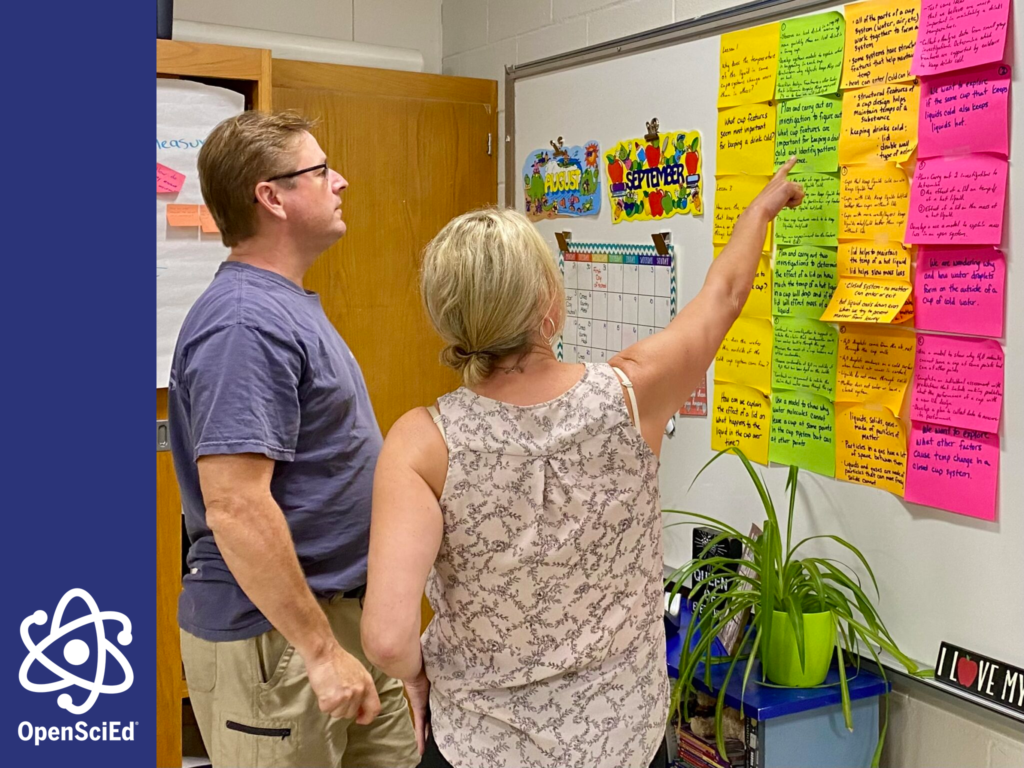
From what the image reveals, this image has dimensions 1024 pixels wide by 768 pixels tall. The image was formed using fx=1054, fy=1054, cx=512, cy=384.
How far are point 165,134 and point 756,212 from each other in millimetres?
1453

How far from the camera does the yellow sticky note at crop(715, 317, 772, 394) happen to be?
6.80ft

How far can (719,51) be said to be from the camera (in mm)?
2188

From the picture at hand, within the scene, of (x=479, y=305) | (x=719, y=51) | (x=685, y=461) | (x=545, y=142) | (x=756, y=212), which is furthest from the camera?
(x=545, y=142)

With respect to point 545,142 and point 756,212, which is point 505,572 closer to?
point 756,212

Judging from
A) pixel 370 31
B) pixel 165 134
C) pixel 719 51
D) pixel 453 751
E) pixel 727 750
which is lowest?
pixel 727 750

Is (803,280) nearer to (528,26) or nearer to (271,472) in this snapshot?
(271,472)

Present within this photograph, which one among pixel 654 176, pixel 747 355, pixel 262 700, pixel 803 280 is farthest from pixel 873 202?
pixel 262 700

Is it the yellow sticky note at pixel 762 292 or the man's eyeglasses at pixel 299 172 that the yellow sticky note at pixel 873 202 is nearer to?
the yellow sticky note at pixel 762 292

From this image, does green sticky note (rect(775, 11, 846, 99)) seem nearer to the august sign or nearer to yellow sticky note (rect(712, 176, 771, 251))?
yellow sticky note (rect(712, 176, 771, 251))

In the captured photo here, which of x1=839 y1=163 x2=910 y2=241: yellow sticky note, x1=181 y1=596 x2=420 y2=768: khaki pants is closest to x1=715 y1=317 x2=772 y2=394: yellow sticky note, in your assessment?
x1=839 y1=163 x2=910 y2=241: yellow sticky note

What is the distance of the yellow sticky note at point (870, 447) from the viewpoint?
181cm

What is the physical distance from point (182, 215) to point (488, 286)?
147cm

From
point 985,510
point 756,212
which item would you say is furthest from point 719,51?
point 985,510

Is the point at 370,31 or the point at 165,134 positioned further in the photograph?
the point at 370,31
